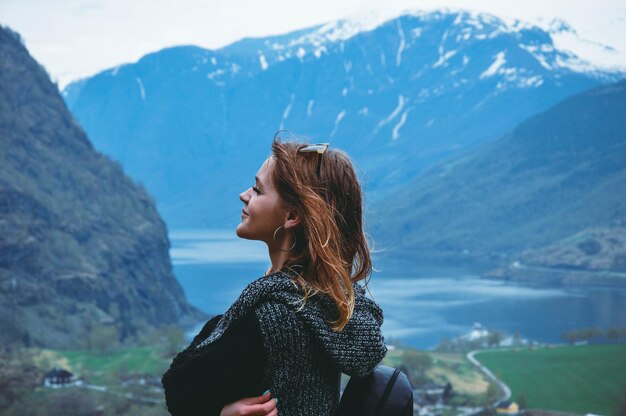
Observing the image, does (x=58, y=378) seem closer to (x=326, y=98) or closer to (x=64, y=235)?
(x=64, y=235)

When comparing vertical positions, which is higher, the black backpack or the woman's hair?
the woman's hair

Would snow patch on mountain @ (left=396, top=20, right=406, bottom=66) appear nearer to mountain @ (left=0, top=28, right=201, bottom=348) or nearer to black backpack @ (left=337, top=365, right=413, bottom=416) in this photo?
mountain @ (left=0, top=28, right=201, bottom=348)

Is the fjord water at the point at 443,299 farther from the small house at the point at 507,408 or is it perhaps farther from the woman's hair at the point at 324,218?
the woman's hair at the point at 324,218

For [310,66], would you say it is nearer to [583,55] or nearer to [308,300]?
[583,55]

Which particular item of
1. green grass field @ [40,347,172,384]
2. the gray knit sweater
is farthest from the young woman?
green grass field @ [40,347,172,384]

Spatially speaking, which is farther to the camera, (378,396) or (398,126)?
(398,126)

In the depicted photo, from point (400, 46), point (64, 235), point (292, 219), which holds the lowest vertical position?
point (64, 235)

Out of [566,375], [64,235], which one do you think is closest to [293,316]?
[566,375]

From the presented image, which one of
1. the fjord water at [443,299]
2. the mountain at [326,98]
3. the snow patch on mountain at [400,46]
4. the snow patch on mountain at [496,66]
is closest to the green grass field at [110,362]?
the fjord water at [443,299]
